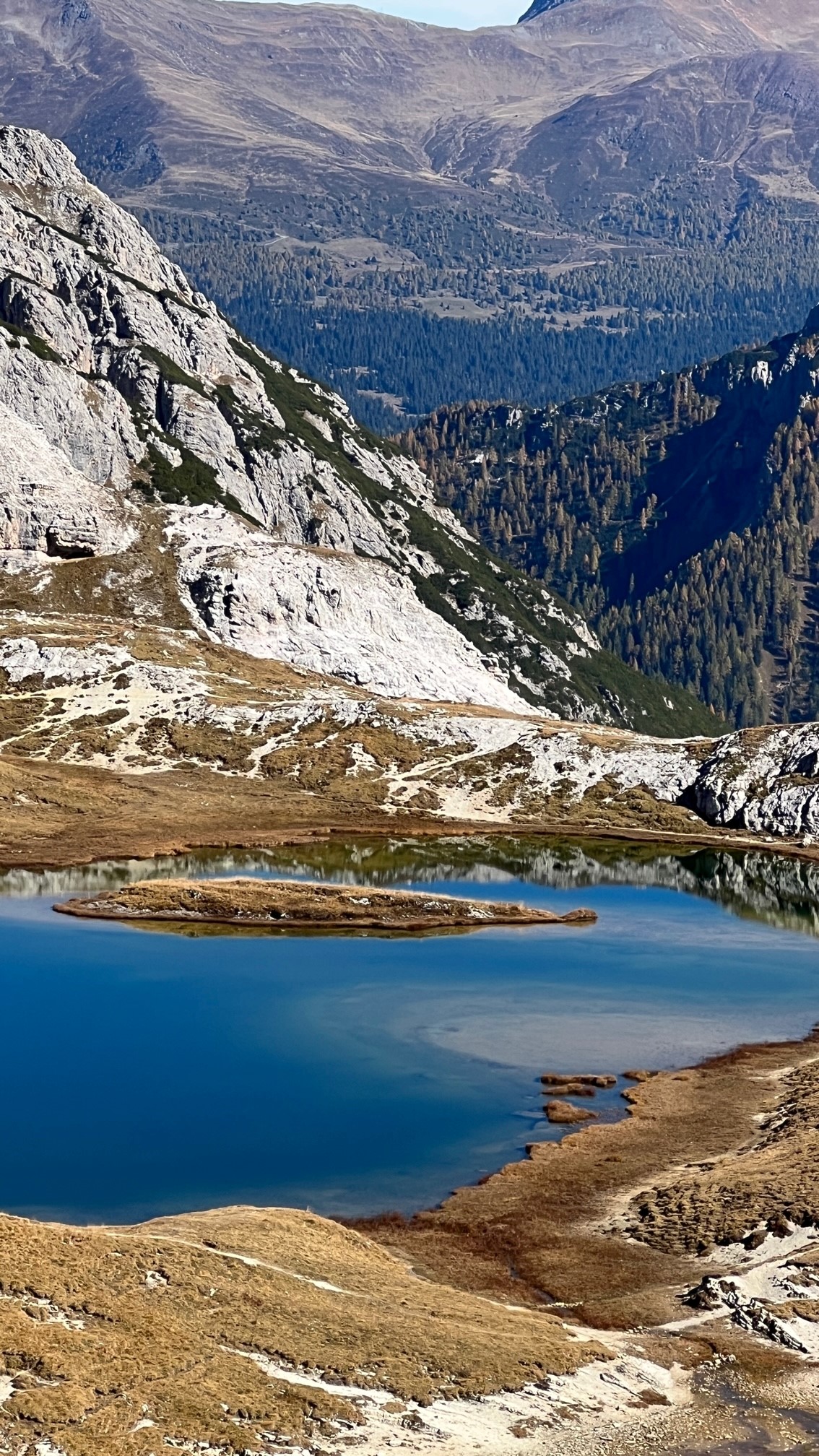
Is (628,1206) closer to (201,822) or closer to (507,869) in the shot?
(507,869)

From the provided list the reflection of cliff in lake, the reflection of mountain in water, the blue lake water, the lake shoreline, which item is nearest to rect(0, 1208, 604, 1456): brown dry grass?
the blue lake water

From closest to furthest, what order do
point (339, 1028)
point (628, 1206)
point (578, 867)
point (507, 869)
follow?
1. point (628, 1206)
2. point (339, 1028)
3. point (507, 869)
4. point (578, 867)

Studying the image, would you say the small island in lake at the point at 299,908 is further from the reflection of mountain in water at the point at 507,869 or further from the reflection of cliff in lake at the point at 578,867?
the reflection of cliff in lake at the point at 578,867

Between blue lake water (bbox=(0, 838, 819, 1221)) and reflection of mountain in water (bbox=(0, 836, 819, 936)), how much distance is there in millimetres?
531

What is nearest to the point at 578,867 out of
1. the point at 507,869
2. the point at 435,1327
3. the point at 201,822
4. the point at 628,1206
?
the point at 507,869

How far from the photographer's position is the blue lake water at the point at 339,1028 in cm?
6366

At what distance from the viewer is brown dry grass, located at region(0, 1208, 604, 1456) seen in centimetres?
3762

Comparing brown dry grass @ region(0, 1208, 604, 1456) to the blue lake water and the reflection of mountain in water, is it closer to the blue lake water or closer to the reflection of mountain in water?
the blue lake water

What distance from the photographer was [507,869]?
457ft

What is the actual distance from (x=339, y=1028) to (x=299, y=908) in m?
28.3

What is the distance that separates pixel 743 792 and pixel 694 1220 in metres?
106

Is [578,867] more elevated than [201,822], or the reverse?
[201,822]

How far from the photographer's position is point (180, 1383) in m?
39.0

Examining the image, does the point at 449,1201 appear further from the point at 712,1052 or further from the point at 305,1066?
the point at 712,1052
